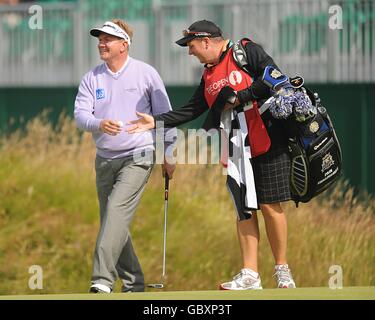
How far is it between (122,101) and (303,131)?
1.36m

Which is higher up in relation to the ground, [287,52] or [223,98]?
[287,52]

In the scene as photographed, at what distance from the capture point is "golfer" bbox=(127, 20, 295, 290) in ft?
28.1

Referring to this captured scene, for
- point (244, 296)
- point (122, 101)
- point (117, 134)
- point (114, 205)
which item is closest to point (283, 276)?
point (244, 296)

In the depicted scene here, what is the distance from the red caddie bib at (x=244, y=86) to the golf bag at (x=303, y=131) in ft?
0.16

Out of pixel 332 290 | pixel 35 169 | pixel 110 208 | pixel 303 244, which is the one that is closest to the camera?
pixel 332 290

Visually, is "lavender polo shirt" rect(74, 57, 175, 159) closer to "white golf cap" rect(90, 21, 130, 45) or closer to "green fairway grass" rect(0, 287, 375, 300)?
"white golf cap" rect(90, 21, 130, 45)

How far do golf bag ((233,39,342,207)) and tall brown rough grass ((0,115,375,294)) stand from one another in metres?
3.54

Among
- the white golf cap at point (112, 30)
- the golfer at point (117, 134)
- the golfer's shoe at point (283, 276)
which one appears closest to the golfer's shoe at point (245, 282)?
the golfer's shoe at point (283, 276)

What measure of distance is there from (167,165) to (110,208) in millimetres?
508

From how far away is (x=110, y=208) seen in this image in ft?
30.2

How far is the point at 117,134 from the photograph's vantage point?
9.17 m

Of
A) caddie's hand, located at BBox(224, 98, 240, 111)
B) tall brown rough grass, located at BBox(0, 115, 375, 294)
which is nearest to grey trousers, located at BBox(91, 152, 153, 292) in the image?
caddie's hand, located at BBox(224, 98, 240, 111)
